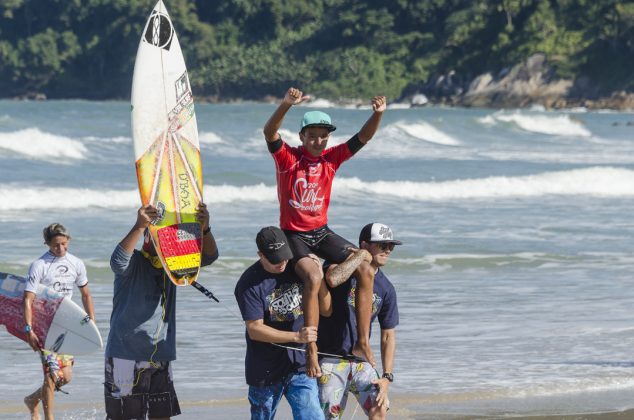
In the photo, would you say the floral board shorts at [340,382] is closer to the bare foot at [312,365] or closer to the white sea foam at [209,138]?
the bare foot at [312,365]

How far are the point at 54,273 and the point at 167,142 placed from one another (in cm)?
89

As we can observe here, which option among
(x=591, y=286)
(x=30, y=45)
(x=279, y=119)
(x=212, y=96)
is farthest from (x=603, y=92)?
(x=279, y=119)

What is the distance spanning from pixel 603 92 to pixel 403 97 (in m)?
16.2

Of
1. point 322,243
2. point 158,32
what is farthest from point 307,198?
point 158,32

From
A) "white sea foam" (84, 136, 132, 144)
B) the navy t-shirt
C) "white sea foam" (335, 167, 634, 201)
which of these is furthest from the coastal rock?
the navy t-shirt

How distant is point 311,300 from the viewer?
4.93m

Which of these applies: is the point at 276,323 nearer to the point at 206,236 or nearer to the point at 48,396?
the point at 206,236

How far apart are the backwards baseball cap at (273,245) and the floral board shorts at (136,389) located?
0.76 m

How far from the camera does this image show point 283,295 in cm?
494

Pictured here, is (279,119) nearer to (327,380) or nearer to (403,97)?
(327,380)

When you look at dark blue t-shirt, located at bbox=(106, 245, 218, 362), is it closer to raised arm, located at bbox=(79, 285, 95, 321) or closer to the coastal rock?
raised arm, located at bbox=(79, 285, 95, 321)

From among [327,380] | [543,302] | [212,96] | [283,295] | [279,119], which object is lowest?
[212,96]

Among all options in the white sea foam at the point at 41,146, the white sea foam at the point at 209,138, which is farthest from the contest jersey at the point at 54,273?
the white sea foam at the point at 209,138

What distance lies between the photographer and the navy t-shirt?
5.14m
